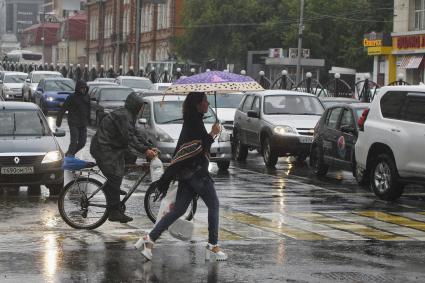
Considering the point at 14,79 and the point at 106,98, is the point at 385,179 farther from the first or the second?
the point at 14,79

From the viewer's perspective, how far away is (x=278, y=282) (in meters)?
8.53

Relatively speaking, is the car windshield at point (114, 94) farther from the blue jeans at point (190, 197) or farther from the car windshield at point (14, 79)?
the blue jeans at point (190, 197)

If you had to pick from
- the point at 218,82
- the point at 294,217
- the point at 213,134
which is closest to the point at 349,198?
the point at 294,217

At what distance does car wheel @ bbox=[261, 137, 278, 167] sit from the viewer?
21297mm

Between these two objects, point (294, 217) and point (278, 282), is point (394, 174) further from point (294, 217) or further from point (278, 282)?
point (278, 282)

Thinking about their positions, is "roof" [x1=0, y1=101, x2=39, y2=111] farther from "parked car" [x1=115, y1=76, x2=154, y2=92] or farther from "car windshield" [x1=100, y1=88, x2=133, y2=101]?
"parked car" [x1=115, y1=76, x2=154, y2=92]

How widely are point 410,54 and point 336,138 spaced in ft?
122

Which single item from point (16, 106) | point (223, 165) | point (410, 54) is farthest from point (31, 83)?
point (16, 106)

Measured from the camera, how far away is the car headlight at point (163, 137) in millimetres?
19516

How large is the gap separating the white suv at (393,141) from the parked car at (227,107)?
31.9 ft

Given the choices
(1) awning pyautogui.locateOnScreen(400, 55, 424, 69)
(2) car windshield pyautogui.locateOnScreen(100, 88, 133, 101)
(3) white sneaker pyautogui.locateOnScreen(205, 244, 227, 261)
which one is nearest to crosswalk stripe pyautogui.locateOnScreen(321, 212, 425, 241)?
(3) white sneaker pyautogui.locateOnScreen(205, 244, 227, 261)

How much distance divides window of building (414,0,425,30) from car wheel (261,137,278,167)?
1302 inches

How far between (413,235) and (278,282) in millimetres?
3709

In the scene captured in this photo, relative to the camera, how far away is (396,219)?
13.3m
